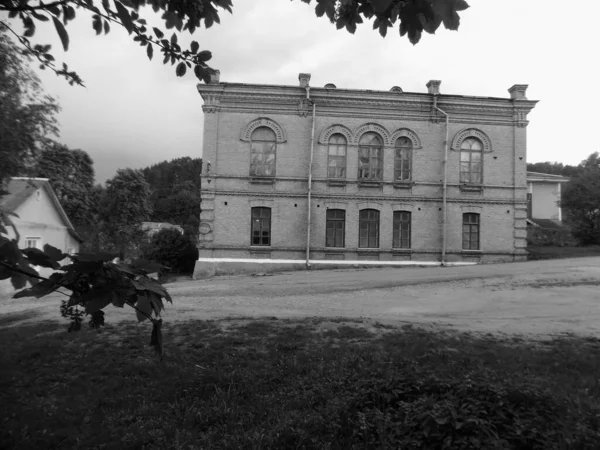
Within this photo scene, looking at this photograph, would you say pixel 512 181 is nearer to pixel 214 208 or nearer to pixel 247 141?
pixel 247 141

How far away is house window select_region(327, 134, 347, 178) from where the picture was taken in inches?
923

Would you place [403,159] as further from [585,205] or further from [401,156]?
[585,205]

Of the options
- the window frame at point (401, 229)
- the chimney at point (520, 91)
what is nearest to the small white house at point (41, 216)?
the window frame at point (401, 229)

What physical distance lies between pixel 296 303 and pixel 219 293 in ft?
11.7

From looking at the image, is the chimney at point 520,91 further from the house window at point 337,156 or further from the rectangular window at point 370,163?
the house window at point 337,156

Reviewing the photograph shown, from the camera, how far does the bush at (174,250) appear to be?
83.1 ft

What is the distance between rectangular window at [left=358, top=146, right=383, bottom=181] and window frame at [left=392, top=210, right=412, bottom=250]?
2414mm

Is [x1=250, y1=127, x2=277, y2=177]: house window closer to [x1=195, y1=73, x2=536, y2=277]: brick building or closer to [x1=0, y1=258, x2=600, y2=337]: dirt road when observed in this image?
[x1=195, y1=73, x2=536, y2=277]: brick building

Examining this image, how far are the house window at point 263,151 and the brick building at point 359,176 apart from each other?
0.18 feet

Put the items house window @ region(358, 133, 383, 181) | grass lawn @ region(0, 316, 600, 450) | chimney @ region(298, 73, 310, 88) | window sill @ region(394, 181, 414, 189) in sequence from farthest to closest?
1. house window @ region(358, 133, 383, 181)
2. window sill @ region(394, 181, 414, 189)
3. chimney @ region(298, 73, 310, 88)
4. grass lawn @ region(0, 316, 600, 450)

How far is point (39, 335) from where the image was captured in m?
7.27

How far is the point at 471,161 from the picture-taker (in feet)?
78.6

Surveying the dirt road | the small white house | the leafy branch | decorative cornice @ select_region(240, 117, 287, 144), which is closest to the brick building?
decorative cornice @ select_region(240, 117, 287, 144)

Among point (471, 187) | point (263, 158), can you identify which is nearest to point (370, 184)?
point (471, 187)
